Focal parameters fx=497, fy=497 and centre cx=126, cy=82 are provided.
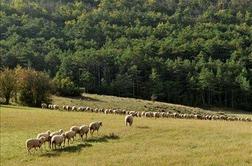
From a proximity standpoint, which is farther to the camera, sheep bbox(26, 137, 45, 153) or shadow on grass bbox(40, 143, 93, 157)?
sheep bbox(26, 137, 45, 153)

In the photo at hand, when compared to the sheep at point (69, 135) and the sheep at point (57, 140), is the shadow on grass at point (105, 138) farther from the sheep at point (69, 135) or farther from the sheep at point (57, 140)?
the sheep at point (57, 140)

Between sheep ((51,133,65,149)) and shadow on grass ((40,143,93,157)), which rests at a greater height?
sheep ((51,133,65,149))

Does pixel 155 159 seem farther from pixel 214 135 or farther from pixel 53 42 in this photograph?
pixel 53 42

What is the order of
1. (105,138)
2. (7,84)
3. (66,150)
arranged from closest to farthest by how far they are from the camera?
(66,150), (105,138), (7,84)

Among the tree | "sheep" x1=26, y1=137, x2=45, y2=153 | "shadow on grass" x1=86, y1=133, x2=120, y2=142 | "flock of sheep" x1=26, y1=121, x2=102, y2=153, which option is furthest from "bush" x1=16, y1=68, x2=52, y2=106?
"sheep" x1=26, y1=137, x2=45, y2=153

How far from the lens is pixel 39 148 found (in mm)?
31359

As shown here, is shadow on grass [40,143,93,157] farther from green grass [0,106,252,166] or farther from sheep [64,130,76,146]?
sheep [64,130,76,146]

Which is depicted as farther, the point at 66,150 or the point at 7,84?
the point at 7,84

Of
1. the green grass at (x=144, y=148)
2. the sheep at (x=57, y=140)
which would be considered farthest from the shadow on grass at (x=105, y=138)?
the sheep at (x=57, y=140)

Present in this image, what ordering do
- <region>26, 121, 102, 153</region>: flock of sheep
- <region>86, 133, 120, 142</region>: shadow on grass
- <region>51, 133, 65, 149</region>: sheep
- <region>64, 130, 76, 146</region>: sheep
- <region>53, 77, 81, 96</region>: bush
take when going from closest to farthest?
1. <region>26, 121, 102, 153</region>: flock of sheep
2. <region>51, 133, 65, 149</region>: sheep
3. <region>64, 130, 76, 146</region>: sheep
4. <region>86, 133, 120, 142</region>: shadow on grass
5. <region>53, 77, 81, 96</region>: bush

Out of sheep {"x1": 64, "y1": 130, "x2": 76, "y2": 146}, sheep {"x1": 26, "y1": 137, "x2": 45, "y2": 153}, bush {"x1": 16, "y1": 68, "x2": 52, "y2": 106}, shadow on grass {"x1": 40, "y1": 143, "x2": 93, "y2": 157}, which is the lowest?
shadow on grass {"x1": 40, "y1": 143, "x2": 93, "y2": 157}

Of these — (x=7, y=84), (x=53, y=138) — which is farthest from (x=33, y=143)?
(x=7, y=84)

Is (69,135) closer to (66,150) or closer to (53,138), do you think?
(53,138)

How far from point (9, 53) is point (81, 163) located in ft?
396
